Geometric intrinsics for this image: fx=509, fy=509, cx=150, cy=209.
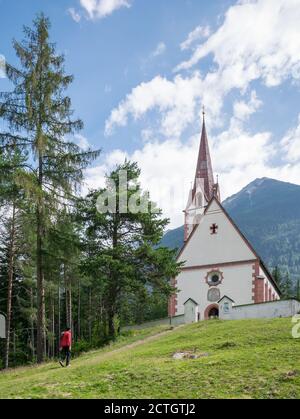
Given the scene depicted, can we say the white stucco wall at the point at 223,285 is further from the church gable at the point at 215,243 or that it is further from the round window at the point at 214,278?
the church gable at the point at 215,243

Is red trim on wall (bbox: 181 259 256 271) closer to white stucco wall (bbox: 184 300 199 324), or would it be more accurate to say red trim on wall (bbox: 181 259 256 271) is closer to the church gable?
the church gable

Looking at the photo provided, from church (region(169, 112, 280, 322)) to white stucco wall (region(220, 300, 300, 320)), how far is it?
707cm

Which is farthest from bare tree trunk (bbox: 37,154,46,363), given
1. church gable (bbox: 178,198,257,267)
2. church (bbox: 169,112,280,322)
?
church gable (bbox: 178,198,257,267)

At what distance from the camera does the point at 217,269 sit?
34.8 meters

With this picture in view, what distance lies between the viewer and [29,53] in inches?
864

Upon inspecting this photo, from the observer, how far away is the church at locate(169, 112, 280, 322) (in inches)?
1326

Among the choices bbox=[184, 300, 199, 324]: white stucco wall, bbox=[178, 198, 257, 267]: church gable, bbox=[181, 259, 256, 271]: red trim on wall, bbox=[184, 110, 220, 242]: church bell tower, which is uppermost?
bbox=[184, 110, 220, 242]: church bell tower

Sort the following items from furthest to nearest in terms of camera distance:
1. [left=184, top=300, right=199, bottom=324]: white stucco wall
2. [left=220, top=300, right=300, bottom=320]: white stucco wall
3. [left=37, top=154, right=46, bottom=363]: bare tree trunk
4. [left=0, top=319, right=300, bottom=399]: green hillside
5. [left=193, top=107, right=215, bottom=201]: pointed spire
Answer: [left=193, top=107, right=215, bottom=201]: pointed spire → [left=184, top=300, right=199, bottom=324]: white stucco wall → [left=220, top=300, right=300, bottom=320]: white stucco wall → [left=37, top=154, right=46, bottom=363]: bare tree trunk → [left=0, top=319, right=300, bottom=399]: green hillside

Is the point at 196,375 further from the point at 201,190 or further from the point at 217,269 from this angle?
the point at 201,190

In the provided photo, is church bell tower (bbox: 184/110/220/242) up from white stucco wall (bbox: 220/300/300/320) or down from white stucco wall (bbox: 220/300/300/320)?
up

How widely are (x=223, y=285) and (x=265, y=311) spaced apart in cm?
937
